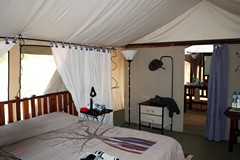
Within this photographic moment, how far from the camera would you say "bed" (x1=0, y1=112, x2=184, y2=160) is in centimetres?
199

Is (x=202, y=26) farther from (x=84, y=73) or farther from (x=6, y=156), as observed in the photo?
(x=6, y=156)

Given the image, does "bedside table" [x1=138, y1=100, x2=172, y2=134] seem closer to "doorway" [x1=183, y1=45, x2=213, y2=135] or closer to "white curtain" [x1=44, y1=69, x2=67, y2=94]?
"doorway" [x1=183, y1=45, x2=213, y2=135]

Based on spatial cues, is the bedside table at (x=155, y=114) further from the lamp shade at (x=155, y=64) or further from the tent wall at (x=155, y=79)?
the lamp shade at (x=155, y=64)

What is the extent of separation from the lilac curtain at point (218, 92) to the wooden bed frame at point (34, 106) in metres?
2.53

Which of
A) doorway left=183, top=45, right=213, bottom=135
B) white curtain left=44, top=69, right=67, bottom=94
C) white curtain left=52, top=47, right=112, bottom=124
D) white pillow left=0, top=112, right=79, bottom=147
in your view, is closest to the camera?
white pillow left=0, top=112, right=79, bottom=147

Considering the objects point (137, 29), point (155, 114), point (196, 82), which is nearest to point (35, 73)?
point (137, 29)

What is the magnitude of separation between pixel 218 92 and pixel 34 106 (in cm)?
316

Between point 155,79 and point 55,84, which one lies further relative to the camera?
point 155,79

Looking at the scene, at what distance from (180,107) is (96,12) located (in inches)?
107

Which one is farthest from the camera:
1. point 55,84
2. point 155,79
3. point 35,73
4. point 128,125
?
point 128,125

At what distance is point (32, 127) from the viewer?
8.41 ft

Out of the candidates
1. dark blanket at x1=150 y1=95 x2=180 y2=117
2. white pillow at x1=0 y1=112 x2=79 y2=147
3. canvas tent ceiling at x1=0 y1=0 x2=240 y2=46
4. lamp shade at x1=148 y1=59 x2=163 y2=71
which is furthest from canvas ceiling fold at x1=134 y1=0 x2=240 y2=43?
white pillow at x1=0 y1=112 x2=79 y2=147

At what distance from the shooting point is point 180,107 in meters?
4.32

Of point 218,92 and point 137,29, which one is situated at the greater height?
point 137,29
